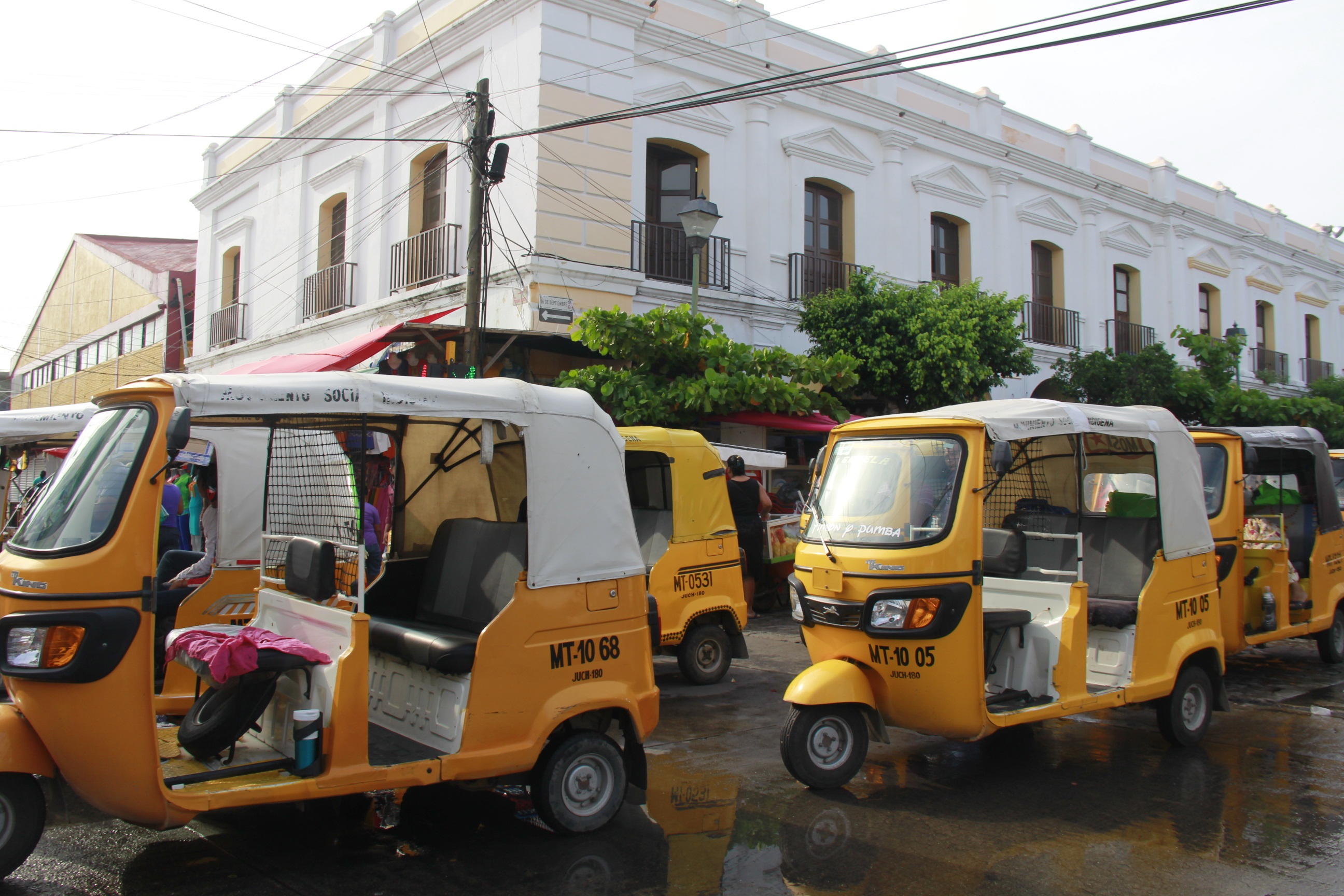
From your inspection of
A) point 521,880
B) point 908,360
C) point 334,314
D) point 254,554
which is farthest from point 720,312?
point 521,880

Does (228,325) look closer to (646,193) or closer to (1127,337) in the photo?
(646,193)

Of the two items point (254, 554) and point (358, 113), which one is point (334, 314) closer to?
point (358, 113)

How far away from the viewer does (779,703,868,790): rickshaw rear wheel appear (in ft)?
17.1

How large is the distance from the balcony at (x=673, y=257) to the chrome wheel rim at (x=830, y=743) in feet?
32.5

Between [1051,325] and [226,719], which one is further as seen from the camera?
[1051,325]

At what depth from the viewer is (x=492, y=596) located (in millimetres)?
5082

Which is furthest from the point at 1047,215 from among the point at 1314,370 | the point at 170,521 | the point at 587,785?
the point at 587,785

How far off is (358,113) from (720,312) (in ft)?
26.1

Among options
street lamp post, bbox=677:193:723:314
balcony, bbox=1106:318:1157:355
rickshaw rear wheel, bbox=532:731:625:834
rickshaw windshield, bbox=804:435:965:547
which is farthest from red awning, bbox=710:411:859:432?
balcony, bbox=1106:318:1157:355

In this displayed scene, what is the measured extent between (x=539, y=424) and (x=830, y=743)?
7.97 feet

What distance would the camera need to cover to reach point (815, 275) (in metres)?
16.8

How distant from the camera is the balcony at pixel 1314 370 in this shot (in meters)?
28.5

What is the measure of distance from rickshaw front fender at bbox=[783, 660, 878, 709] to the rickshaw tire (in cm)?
262

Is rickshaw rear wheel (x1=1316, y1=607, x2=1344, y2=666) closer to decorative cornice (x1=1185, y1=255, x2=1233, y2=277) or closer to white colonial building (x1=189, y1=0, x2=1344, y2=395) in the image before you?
white colonial building (x1=189, y1=0, x2=1344, y2=395)
